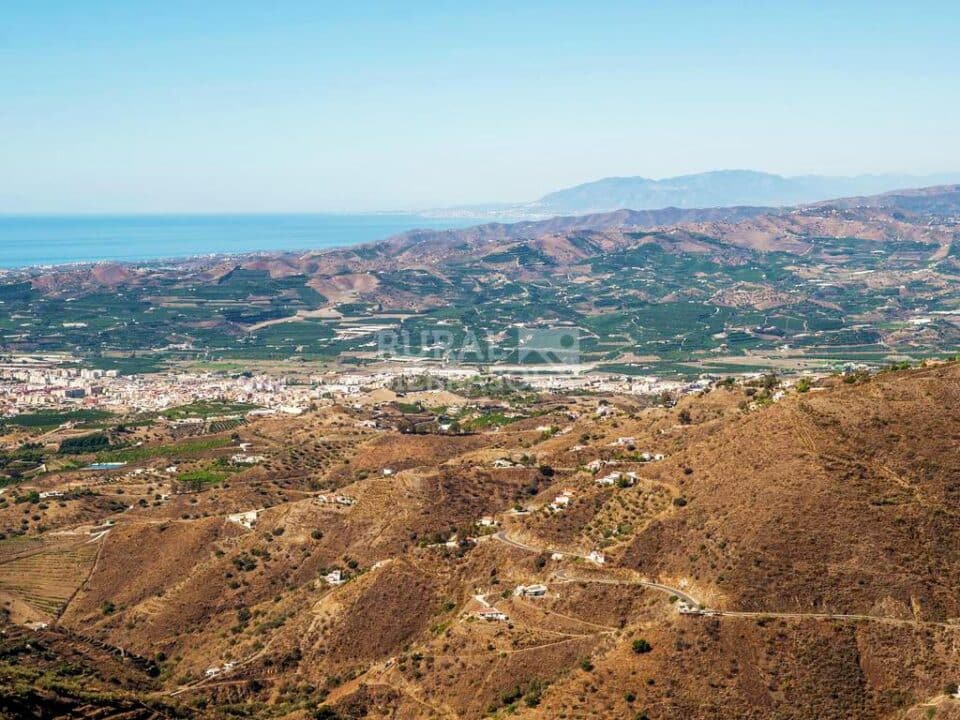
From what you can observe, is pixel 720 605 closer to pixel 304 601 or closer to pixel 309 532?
pixel 304 601

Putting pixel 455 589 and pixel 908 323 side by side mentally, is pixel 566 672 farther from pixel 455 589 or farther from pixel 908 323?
pixel 908 323

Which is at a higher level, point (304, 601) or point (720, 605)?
point (720, 605)

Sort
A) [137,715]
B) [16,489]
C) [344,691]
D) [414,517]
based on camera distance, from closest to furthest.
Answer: [137,715]
[344,691]
[414,517]
[16,489]

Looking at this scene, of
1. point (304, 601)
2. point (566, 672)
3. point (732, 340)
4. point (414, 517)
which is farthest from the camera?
point (732, 340)

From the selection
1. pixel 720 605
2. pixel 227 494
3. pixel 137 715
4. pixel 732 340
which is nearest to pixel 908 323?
pixel 732 340

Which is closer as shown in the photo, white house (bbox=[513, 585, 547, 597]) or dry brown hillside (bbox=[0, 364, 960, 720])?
dry brown hillside (bbox=[0, 364, 960, 720])

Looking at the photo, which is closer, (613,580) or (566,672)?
(566,672)

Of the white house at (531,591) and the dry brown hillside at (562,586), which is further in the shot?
the white house at (531,591)

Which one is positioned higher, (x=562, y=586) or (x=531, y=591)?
(x=562, y=586)

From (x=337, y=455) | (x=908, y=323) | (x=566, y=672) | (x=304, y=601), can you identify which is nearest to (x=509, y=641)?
(x=566, y=672)
